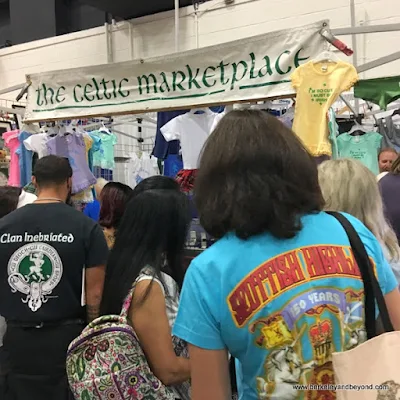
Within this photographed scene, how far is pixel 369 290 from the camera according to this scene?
106 centimetres

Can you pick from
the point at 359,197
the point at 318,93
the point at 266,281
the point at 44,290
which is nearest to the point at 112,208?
the point at 44,290

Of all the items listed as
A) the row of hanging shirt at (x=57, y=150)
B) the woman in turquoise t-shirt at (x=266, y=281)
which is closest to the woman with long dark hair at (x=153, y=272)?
the woman in turquoise t-shirt at (x=266, y=281)

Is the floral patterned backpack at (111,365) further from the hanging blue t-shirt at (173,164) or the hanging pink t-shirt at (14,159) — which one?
the hanging pink t-shirt at (14,159)

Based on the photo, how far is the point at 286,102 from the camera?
388 centimetres

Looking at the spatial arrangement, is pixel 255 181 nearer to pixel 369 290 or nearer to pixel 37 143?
pixel 369 290

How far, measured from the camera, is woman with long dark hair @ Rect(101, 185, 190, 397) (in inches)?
59.7

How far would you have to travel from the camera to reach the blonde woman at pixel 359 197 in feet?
5.59

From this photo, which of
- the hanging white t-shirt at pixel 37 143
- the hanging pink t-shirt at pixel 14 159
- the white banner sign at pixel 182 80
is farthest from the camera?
the hanging pink t-shirt at pixel 14 159

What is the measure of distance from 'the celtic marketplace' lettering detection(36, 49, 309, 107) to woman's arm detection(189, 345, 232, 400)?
6.58ft

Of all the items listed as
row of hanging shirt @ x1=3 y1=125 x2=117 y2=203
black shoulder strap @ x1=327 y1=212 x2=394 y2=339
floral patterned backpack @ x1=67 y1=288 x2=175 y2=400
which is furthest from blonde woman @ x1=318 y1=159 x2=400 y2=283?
row of hanging shirt @ x1=3 y1=125 x2=117 y2=203

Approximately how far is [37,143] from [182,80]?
1.46 meters

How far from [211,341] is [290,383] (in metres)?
0.18

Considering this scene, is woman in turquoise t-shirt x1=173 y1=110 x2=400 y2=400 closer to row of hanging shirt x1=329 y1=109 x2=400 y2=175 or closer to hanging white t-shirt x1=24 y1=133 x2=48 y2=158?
hanging white t-shirt x1=24 y1=133 x2=48 y2=158

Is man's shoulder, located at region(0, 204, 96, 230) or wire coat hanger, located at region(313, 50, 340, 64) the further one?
wire coat hanger, located at region(313, 50, 340, 64)
